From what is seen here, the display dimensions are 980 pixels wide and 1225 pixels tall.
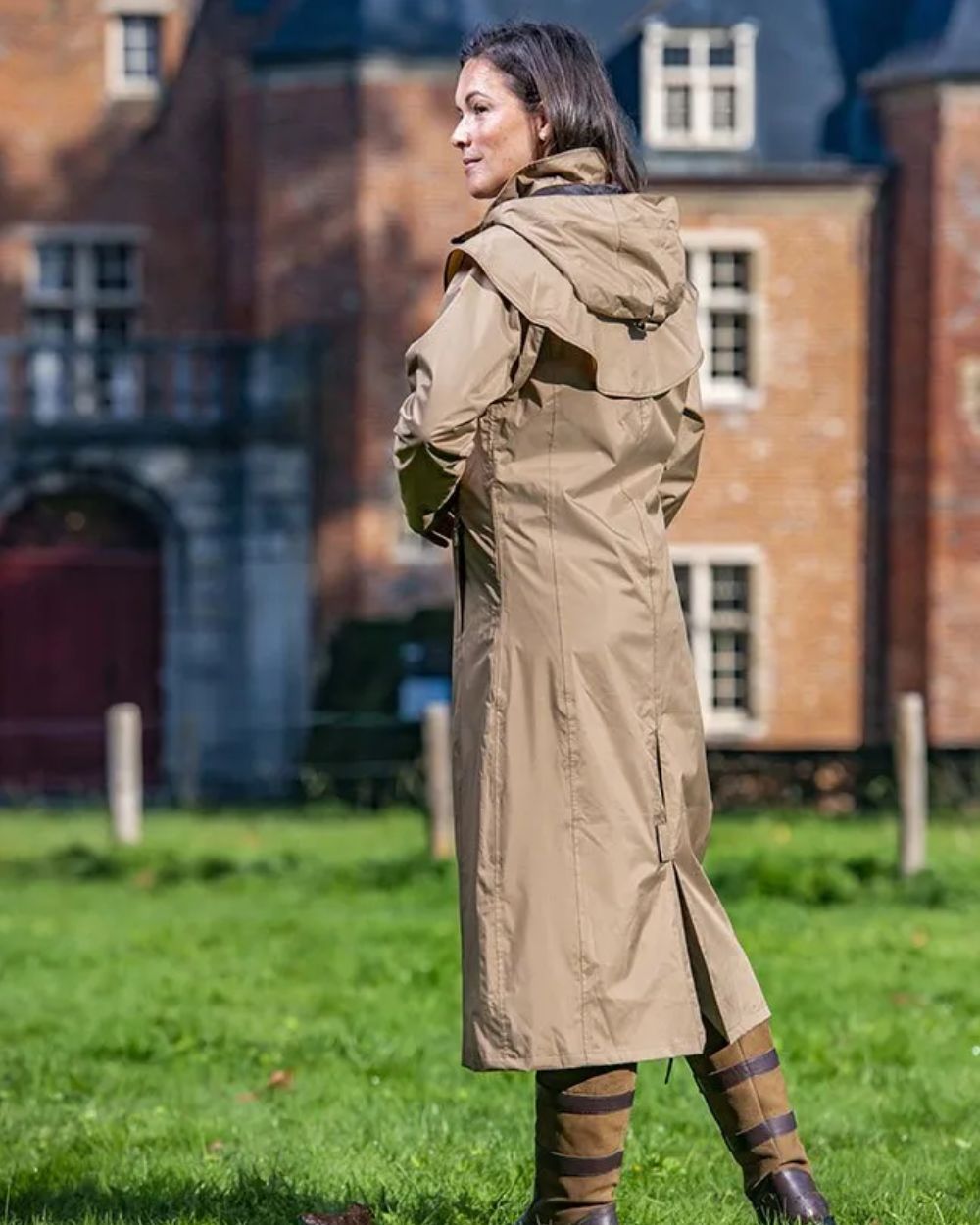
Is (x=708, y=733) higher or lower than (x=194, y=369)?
lower

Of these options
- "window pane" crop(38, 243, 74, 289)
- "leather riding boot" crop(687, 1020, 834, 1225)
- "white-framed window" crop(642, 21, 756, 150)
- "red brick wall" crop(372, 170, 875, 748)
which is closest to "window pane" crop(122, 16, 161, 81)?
"window pane" crop(38, 243, 74, 289)

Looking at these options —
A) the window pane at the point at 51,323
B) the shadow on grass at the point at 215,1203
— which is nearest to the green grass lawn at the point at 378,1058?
the shadow on grass at the point at 215,1203

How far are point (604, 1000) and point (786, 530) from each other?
22.4m

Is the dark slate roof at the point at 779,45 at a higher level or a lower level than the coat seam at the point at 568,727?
higher

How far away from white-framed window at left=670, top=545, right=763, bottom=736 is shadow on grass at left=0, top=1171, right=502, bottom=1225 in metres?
21.0

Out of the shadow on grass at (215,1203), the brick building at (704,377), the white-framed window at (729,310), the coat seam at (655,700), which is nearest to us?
the coat seam at (655,700)

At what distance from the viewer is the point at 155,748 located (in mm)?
27141

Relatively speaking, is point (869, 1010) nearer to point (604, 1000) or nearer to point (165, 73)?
point (604, 1000)

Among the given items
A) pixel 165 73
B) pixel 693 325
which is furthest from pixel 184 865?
pixel 165 73

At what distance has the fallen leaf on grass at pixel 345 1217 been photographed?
488cm

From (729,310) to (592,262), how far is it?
2219 centimetres

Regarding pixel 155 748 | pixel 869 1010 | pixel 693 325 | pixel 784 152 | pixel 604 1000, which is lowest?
pixel 155 748

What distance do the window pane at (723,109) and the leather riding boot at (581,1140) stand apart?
22760mm

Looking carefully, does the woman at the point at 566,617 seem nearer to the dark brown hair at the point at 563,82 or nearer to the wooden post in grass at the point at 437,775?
the dark brown hair at the point at 563,82
